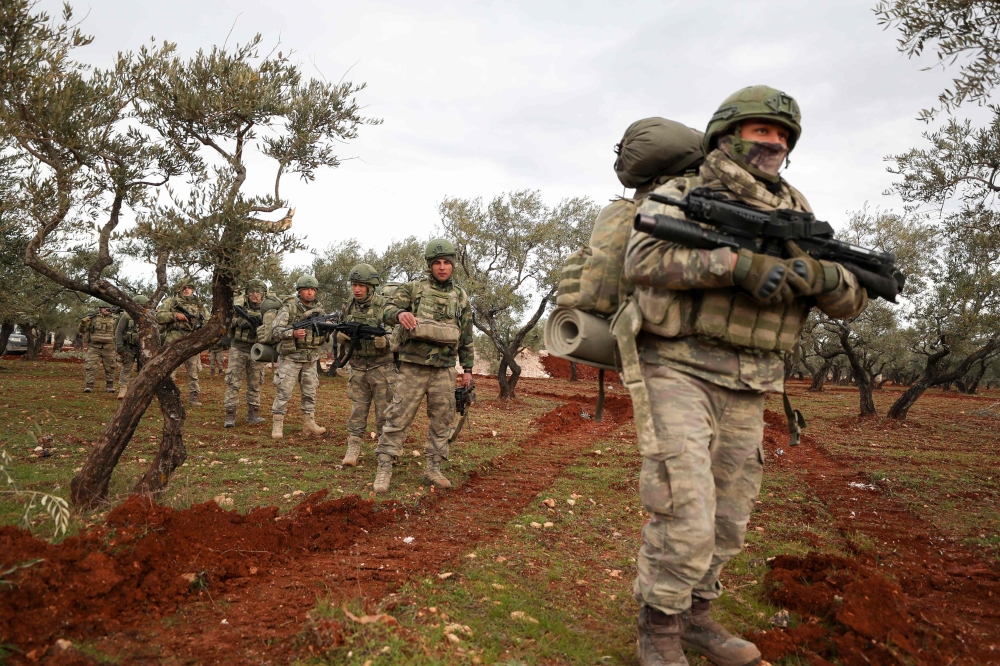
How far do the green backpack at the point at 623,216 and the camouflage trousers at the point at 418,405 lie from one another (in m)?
3.65

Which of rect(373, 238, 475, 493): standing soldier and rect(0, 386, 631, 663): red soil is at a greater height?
rect(373, 238, 475, 493): standing soldier

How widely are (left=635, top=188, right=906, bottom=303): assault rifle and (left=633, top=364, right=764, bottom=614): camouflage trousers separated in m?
0.73

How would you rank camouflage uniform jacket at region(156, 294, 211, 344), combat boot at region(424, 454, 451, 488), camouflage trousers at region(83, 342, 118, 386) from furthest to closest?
camouflage trousers at region(83, 342, 118, 386)
camouflage uniform jacket at region(156, 294, 211, 344)
combat boot at region(424, 454, 451, 488)

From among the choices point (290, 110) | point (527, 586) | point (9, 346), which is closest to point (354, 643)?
point (527, 586)

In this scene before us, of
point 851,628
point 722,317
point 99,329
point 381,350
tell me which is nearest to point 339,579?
point 722,317

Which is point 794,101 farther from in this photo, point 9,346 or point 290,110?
point 9,346

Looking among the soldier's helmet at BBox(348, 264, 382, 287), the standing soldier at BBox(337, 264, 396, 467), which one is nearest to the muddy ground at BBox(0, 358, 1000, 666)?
the standing soldier at BBox(337, 264, 396, 467)

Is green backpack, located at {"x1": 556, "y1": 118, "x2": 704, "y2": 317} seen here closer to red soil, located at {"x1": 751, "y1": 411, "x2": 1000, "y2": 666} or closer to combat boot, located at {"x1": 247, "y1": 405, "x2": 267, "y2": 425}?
red soil, located at {"x1": 751, "y1": 411, "x2": 1000, "y2": 666}

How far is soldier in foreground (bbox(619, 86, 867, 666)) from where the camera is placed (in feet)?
10.2

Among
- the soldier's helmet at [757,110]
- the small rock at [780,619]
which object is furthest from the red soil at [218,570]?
the soldier's helmet at [757,110]

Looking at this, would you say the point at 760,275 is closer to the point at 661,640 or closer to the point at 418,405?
the point at 661,640

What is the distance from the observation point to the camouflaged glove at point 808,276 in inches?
121

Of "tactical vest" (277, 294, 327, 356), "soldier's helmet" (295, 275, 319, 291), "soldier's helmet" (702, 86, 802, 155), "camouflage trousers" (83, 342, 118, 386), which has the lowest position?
"camouflage trousers" (83, 342, 118, 386)

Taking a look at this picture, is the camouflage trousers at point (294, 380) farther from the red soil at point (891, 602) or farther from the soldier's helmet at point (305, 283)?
the red soil at point (891, 602)
